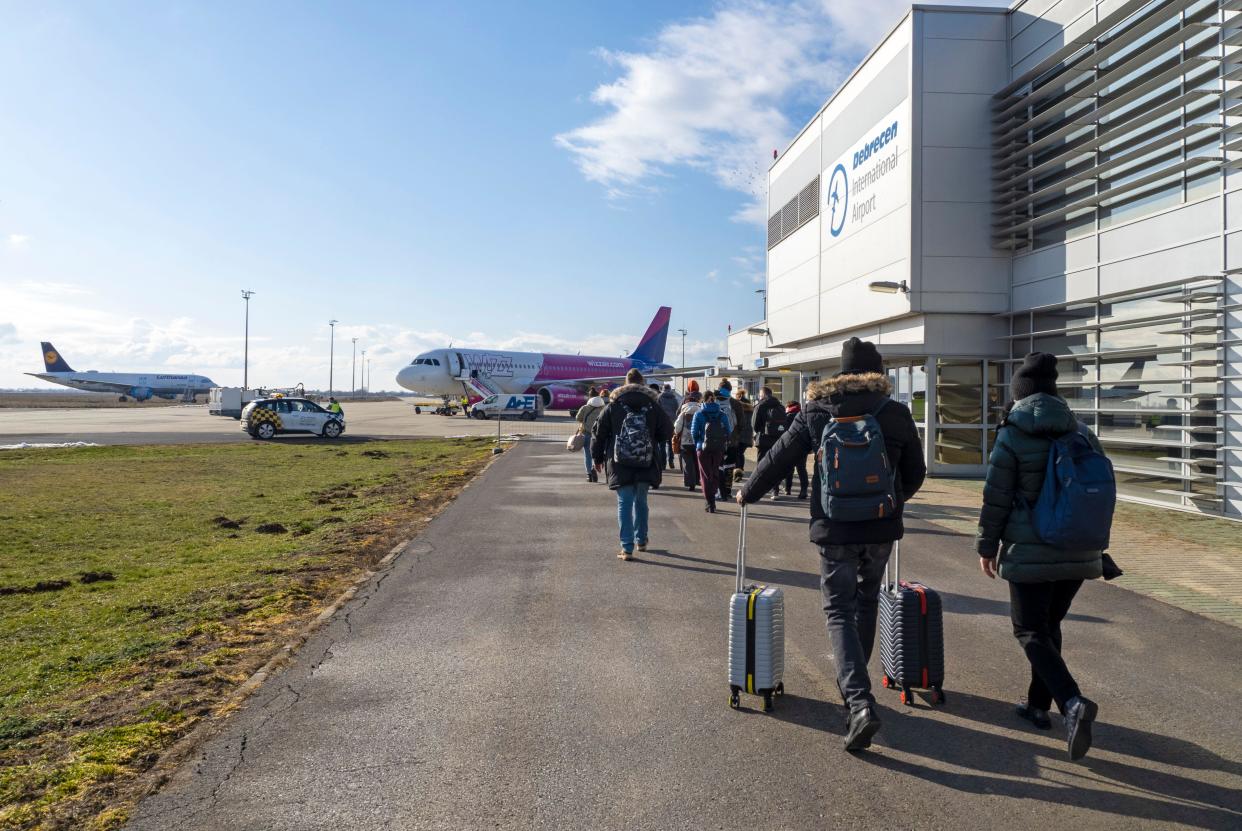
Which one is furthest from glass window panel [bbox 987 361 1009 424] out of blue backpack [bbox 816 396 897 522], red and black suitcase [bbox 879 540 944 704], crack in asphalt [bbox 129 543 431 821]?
blue backpack [bbox 816 396 897 522]

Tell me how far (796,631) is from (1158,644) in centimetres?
246

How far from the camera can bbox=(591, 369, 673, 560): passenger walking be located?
8727mm

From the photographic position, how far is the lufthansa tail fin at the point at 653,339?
65.8m

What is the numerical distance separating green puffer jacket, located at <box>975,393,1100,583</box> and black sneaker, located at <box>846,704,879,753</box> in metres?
0.97

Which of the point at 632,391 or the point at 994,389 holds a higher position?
the point at 994,389

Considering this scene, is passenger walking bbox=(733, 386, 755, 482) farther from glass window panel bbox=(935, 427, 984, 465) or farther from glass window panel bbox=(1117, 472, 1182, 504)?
glass window panel bbox=(1117, 472, 1182, 504)

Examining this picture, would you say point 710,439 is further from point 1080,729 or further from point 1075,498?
point 1080,729

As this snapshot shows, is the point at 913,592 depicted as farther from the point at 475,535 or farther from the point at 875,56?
the point at 875,56

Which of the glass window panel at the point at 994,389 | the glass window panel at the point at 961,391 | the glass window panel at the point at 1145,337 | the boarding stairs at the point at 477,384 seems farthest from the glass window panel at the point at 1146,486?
the boarding stairs at the point at 477,384

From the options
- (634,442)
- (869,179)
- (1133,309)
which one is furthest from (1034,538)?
(869,179)

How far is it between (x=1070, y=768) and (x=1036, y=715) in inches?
20.8

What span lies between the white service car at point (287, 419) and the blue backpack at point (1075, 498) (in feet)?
98.4

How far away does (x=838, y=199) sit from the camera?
22000 millimetres

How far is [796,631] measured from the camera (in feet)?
20.5
